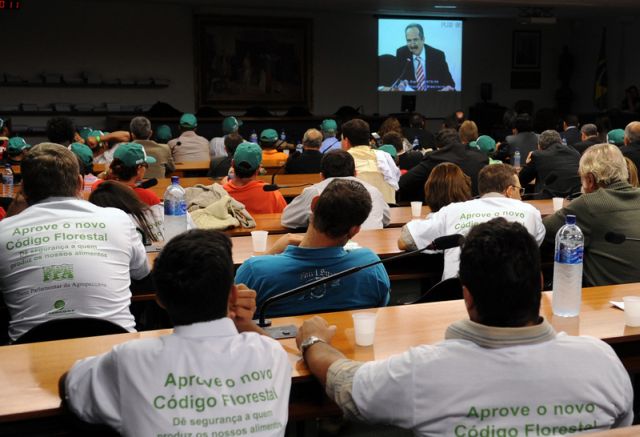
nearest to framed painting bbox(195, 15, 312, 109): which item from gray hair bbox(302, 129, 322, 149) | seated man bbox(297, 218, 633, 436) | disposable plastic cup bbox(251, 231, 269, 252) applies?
gray hair bbox(302, 129, 322, 149)

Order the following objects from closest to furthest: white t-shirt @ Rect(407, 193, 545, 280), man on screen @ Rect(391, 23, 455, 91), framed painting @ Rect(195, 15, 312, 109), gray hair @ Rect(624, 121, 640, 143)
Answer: white t-shirt @ Rect(407, 193, 545, 280)
gray hair @ Rect(624, 121, 640, 143)
framed painting @ Rect(195, 15, 312, 109)
man on screen @ Rect(391, 23, 455, 91)

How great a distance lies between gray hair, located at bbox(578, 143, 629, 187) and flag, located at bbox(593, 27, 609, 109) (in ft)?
42.5

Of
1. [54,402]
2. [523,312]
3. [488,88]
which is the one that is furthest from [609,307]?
[488,88]

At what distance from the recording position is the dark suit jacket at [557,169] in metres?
6.52

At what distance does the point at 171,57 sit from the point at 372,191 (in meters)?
9.73

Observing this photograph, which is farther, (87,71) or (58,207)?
(87,71)

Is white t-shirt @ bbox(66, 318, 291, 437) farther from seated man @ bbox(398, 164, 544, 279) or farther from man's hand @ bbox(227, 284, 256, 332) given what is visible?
seated man @ bbox(398, 164, 544, 279)

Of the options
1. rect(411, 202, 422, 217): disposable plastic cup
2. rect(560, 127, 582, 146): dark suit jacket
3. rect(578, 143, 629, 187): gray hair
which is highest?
rect(578, 143, 629, 187): gray hair

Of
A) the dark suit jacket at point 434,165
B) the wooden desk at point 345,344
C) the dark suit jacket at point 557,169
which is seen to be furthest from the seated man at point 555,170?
the wooden desk at point 345,344

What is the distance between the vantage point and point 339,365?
1.89 m

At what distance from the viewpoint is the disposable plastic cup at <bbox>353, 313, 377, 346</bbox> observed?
225cm

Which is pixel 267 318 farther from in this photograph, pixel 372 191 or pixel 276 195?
pixel 276 195

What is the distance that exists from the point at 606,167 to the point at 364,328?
74.6 inches

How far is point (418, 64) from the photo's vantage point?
15.0 m
